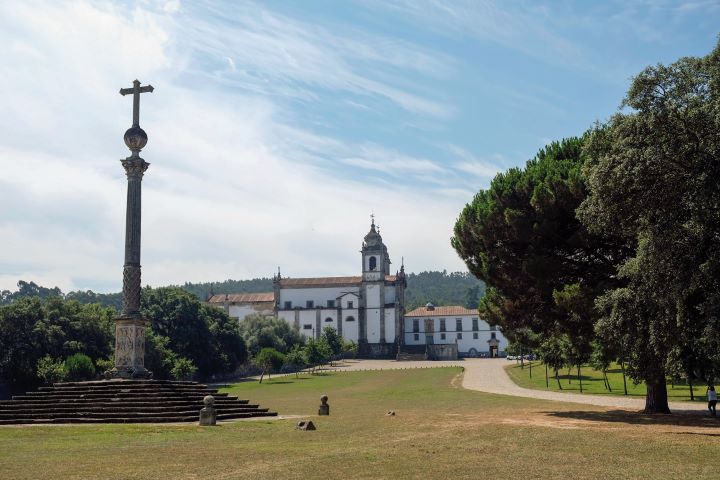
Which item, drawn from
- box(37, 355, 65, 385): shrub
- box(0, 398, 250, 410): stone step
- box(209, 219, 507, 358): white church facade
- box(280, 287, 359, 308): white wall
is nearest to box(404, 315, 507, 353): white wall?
box(209, 219, 507, 358): white church facade

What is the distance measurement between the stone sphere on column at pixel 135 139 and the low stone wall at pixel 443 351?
94964mm

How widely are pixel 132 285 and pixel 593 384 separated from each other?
3942 centimetres

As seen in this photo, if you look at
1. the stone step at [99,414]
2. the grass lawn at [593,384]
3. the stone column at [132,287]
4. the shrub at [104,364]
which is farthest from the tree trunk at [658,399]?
Answer: the shrub at [104,364]

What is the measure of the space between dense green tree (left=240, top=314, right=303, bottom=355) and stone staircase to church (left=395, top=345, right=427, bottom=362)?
724 inches

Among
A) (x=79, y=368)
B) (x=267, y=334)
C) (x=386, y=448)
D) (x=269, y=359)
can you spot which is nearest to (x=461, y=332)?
(x=267, y=334)

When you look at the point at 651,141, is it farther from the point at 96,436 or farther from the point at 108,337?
the point at 108,337

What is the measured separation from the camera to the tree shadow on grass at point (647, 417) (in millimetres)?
26109

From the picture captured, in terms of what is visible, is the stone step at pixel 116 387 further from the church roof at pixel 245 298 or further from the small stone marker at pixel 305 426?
the church roof at pixel 245 298

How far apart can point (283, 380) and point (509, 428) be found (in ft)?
178

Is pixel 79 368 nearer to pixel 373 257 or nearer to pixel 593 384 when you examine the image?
pixel 593 384

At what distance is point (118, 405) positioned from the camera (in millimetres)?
26078

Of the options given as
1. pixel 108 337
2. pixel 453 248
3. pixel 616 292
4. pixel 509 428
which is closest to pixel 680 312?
pixel 616 292

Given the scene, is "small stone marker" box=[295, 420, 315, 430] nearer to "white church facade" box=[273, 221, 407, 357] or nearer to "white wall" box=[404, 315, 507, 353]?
"white church facade" box=[273, 221, 407, 357]

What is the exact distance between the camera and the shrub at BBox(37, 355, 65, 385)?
49.4 metres
